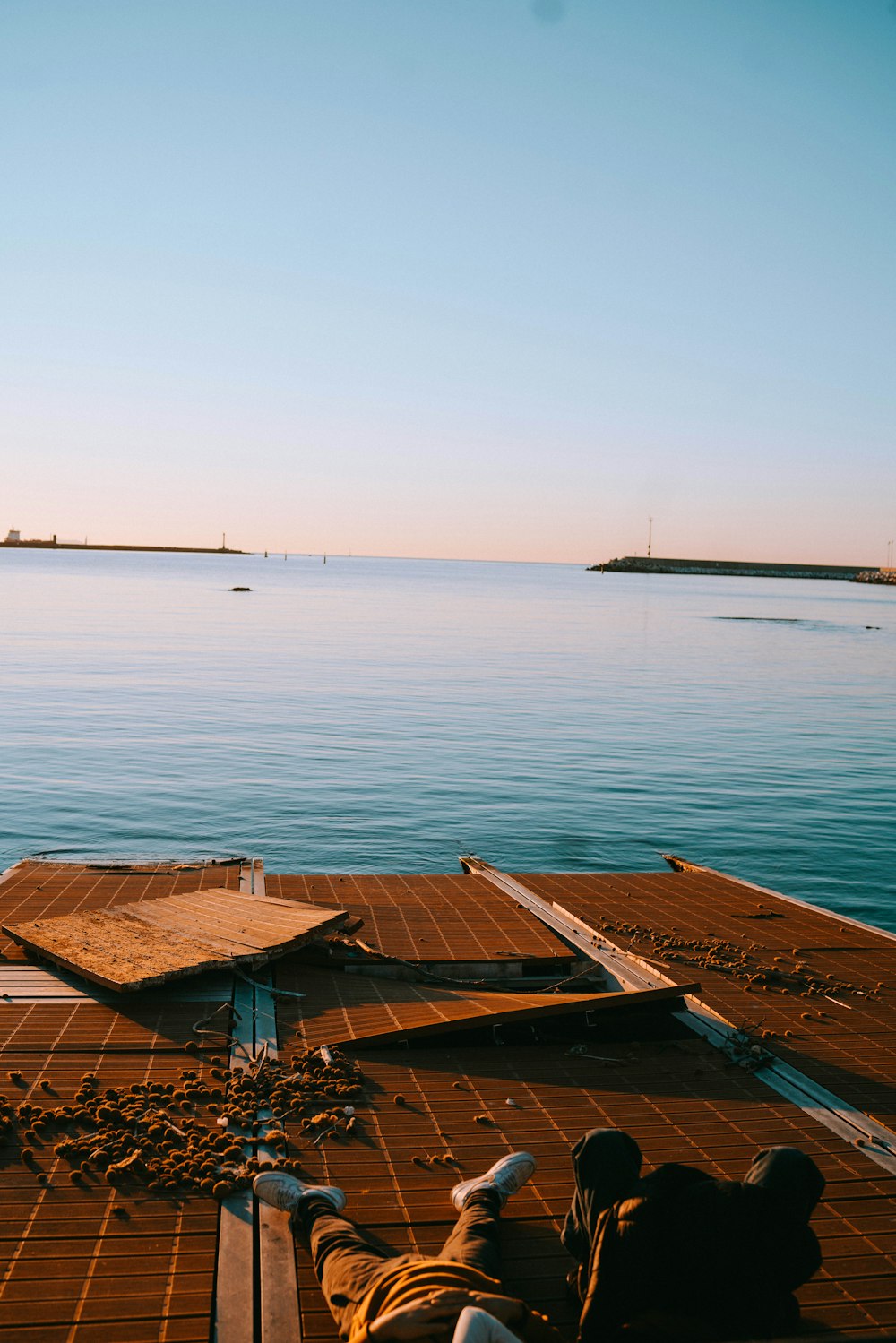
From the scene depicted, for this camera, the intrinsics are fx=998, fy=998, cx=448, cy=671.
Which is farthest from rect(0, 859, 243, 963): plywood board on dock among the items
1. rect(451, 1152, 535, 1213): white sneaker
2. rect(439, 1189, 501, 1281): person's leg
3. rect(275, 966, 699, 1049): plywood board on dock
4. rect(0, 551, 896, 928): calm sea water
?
rect(439, 1189, 501, 1281): person's leg

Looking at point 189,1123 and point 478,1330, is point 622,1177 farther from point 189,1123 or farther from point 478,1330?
point 189,1123

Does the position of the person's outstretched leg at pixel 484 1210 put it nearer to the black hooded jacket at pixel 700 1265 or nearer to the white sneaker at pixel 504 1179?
the white sneaker at pixel 504 1179

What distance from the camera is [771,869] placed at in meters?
18.8

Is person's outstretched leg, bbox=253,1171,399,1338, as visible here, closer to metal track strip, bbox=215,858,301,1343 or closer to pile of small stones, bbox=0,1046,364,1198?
metal track strip, bbox=215,858,301,1343

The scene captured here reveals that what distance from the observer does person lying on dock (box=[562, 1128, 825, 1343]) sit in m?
3.90

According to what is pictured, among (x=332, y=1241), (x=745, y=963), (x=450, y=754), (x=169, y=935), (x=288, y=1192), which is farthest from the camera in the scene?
(x=450, y=754)

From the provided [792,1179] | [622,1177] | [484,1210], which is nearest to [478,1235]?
[484,1210]

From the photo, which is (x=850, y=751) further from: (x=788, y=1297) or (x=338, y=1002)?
(x=788, y=1297)

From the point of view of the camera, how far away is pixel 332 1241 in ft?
15.6

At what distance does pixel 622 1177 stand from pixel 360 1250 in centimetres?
130

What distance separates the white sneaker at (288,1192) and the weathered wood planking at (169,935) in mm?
2991

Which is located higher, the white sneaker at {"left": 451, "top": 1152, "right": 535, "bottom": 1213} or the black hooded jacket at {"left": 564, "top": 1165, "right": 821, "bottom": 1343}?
the black hooded jacket at {"left": 564, "top": 1165, "right": 821, "bottom": 1343}

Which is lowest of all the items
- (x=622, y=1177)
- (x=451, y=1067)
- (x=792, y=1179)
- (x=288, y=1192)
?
(x=451, y=1067)

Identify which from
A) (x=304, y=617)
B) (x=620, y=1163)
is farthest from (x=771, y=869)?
(x=304, y=617)
